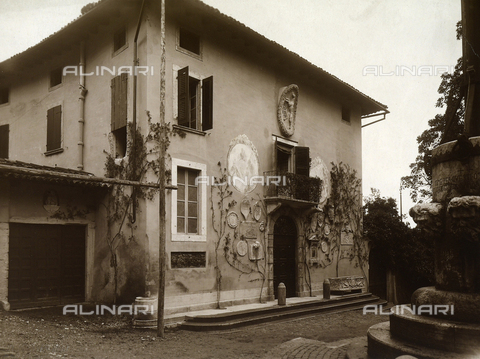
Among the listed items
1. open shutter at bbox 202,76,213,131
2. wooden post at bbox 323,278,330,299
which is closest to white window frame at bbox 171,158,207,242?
open shutter at bbox 202,76,213,131

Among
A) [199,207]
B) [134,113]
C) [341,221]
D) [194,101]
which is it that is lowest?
[341,221]

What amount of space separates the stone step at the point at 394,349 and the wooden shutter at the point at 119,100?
866cm

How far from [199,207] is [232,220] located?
142cm

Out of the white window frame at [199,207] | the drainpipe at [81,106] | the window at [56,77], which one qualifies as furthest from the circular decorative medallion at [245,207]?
the window at [56,77]

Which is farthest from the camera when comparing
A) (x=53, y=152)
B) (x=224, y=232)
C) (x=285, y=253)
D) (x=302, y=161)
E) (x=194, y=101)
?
(x=302, y=161)

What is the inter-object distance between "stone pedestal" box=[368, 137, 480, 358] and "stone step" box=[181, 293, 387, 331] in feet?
16.3

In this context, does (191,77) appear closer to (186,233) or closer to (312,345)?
(186,233)

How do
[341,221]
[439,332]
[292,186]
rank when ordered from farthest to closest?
[341,221] < [292,186] < [439,332]

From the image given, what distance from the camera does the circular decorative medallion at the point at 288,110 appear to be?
1620 centimetres

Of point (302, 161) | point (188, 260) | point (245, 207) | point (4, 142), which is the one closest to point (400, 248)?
point (302, 161)

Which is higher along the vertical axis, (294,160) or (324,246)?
(294,160)

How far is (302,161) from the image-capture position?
16.6m

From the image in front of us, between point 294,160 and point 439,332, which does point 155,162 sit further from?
point 439,332

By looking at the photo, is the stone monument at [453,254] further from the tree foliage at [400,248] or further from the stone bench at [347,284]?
the tree foliage at [400,248]
